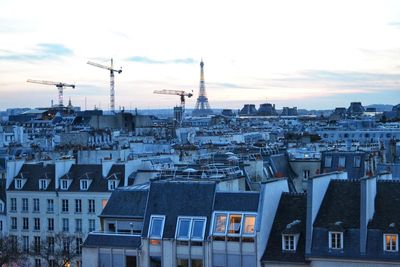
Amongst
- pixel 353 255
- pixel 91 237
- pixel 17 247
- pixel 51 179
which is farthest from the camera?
pixel 51 179

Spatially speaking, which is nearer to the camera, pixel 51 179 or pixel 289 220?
pixel 289 220

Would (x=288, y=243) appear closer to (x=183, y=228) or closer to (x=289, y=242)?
(x=289, y=242)

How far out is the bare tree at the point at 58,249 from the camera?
5930cm

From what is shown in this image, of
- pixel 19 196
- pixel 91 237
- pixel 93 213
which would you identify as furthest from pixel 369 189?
pixel 19 196

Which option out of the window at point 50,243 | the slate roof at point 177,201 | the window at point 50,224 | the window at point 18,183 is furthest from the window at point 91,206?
the slate roof at point 177,201

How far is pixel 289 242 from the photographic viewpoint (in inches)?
1519

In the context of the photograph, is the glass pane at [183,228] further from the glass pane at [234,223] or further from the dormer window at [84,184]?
the dormer window at [84,184]

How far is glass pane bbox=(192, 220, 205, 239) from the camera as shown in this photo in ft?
131

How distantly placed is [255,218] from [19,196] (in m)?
35.4

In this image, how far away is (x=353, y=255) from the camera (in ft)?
122

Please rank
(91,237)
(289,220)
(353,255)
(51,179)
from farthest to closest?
(51,179), (91,237), (289,220), (353,255)

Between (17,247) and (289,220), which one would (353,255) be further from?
(17,247)

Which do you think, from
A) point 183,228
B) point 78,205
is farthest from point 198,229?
point 78,205

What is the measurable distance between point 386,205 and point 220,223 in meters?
7.91
